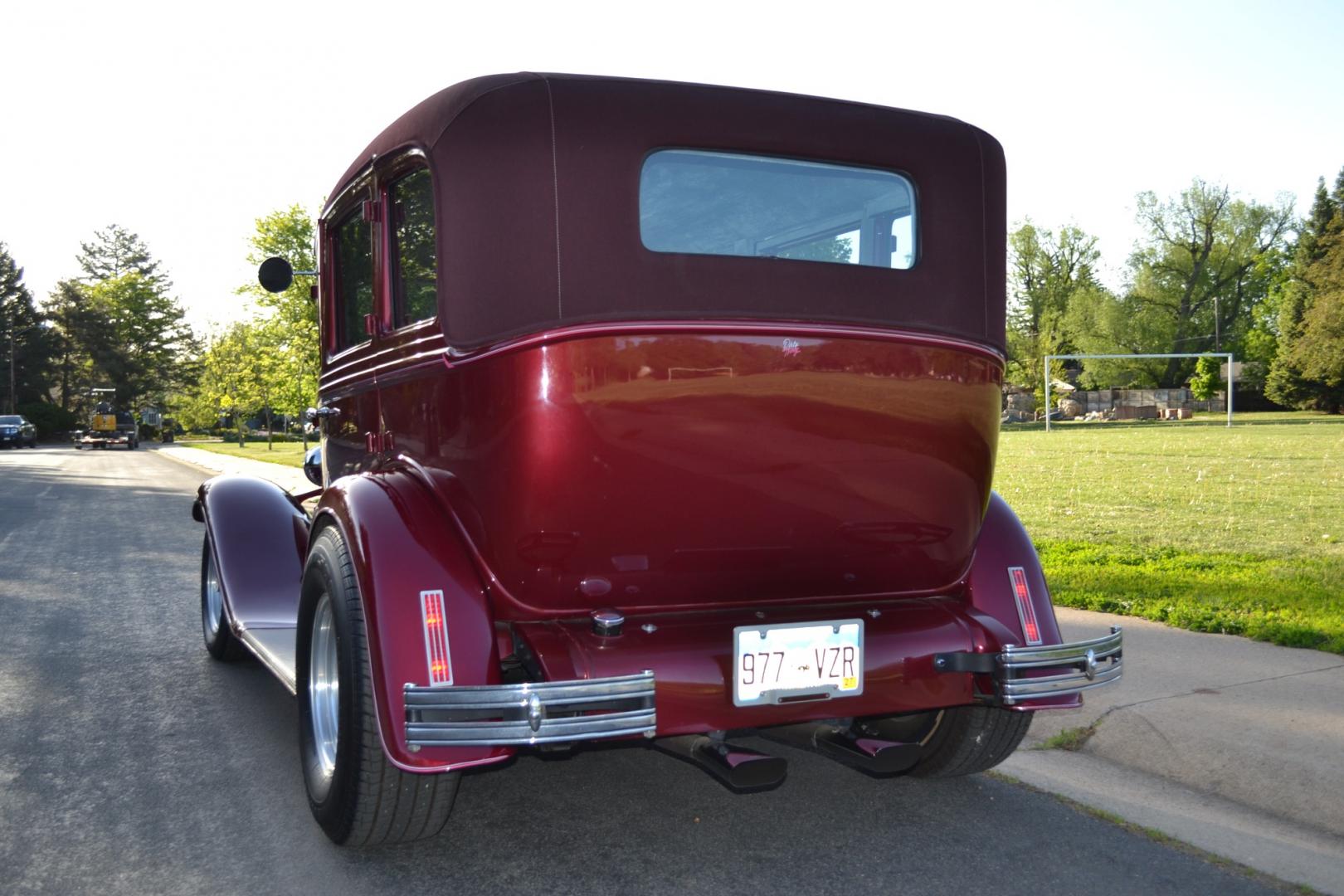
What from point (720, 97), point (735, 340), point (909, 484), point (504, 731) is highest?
point (720, 97)

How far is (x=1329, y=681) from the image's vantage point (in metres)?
5.11

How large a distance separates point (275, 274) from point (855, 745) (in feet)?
11.2

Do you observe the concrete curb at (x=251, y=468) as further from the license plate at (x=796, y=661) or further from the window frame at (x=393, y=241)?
the license plate at (x=796, y=661)

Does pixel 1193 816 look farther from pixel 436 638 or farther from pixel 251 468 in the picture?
pixel 251 468

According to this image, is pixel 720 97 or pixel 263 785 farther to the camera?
pixel 263 785

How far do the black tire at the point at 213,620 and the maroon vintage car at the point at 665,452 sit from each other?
235 cm

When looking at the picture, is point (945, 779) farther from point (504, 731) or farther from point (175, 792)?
point (175, 792)

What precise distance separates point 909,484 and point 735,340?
0.77 m

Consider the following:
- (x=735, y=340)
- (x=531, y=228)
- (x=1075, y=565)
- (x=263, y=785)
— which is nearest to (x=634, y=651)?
(x=735, y=340)

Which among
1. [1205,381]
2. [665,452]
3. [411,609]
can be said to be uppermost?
[1205,381]

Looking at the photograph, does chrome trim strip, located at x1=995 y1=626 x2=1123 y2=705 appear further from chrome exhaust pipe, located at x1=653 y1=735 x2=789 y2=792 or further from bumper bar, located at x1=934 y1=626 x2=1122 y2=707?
chrome exhaust pipe, located at x1=653 y1=735 x2=789 y2=792

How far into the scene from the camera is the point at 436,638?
3.05 meters

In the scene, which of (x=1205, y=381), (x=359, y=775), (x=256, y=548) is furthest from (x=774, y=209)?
(x=1205, y=381)

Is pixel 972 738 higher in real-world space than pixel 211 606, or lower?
lower
